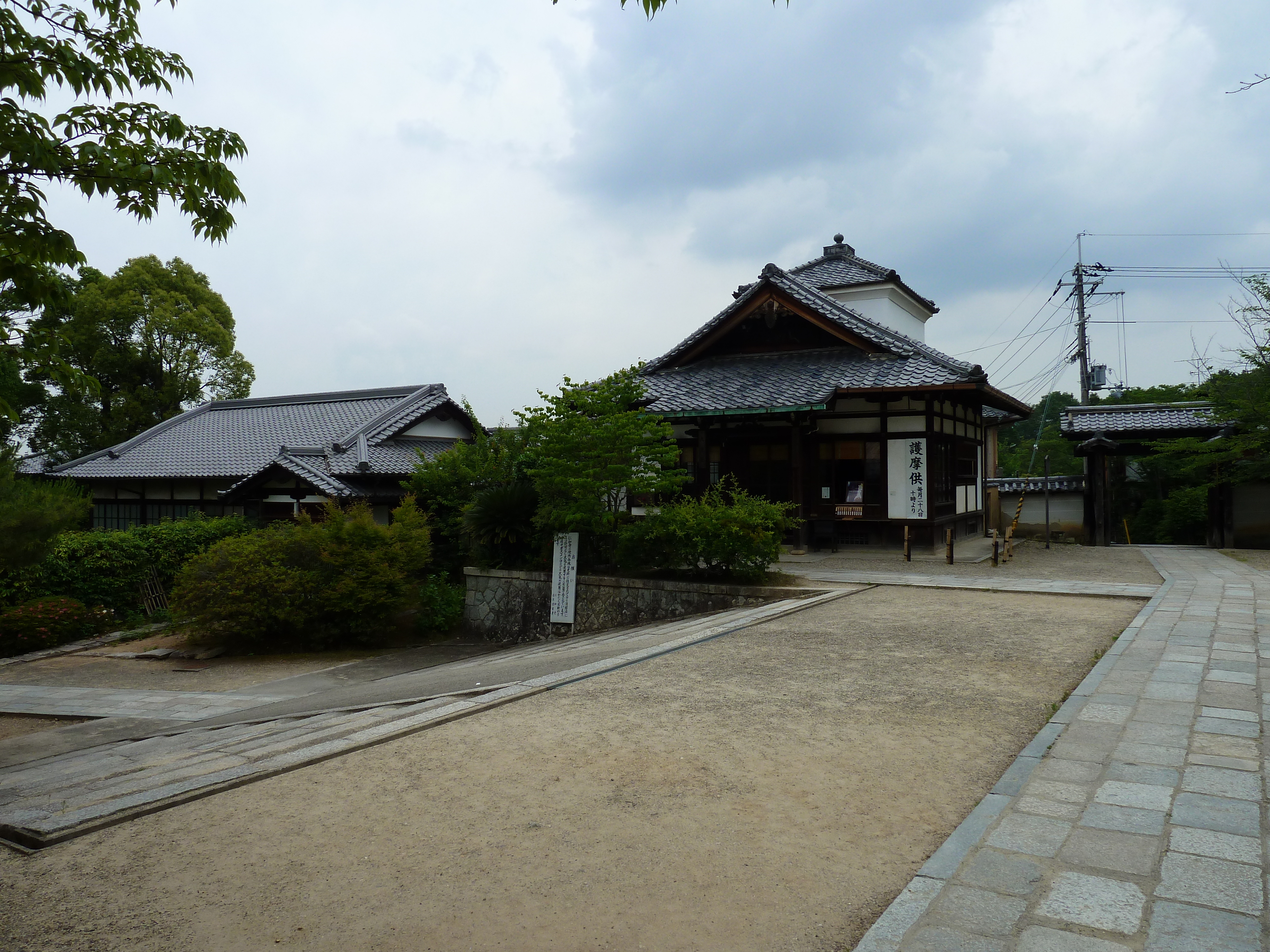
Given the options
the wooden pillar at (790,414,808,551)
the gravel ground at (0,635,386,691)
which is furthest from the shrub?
the wooden pillar at (790,414,808,551)

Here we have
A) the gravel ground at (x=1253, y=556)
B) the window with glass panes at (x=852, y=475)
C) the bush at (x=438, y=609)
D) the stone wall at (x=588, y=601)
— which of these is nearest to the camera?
the stone wall at (x=588, y=601)

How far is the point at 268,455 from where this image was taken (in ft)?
80.8

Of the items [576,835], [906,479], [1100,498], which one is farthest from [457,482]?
[1100,498]

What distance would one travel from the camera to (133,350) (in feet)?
93.1

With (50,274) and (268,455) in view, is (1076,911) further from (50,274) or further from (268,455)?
(268,455)

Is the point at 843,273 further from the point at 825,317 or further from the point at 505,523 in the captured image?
the point at 505,523

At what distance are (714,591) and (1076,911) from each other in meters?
9.58

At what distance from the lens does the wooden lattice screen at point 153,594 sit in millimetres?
18062

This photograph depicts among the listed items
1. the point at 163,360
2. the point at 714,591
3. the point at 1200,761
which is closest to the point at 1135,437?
the point at 714,591

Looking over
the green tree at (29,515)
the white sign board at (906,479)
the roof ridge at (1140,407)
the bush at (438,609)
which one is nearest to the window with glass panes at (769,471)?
the white sign board at (906,479)

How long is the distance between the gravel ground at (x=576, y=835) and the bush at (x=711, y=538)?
608 cm

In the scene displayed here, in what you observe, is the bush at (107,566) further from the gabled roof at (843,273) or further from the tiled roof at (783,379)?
the gabled roof at (843,273)

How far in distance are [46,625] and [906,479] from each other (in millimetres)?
17634

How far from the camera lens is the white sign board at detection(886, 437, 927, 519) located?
16875 mm
